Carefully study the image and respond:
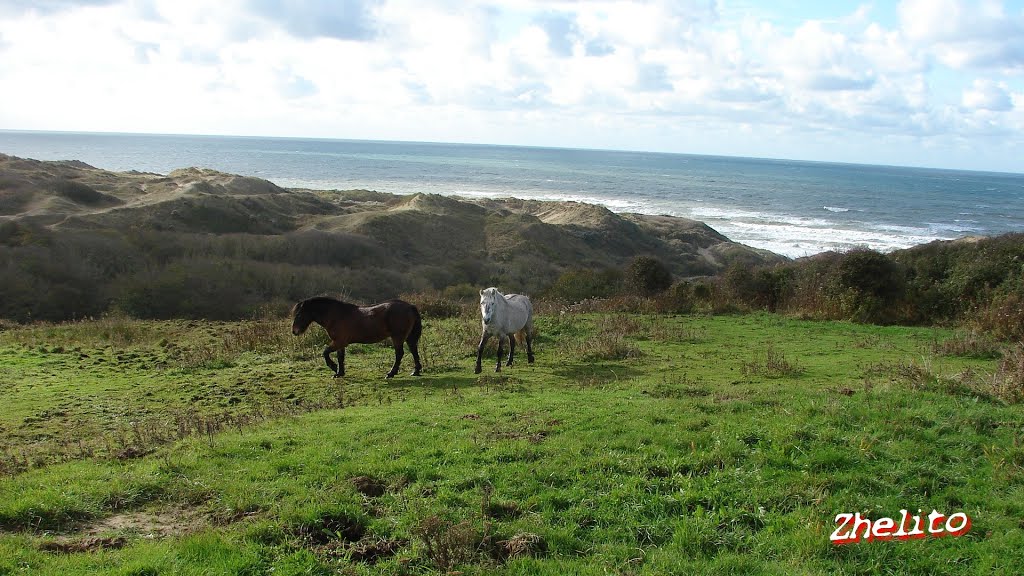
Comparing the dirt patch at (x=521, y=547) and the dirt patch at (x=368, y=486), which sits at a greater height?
the dirt patch at (x=521, y=547)

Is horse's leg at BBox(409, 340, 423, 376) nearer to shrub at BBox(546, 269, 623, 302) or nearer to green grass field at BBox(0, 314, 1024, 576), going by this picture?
green grass field at BBox(0, 314, 1024, 576)

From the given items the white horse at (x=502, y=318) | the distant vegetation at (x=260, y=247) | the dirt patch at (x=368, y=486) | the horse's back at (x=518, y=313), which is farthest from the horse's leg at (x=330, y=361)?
the distant vegetation at (x=260, y=247)

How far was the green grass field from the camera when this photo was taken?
5414mm

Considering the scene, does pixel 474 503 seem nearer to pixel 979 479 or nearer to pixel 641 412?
pixel 641 412

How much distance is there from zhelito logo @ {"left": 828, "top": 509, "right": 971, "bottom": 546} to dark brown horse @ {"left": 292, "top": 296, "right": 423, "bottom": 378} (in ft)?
30.8

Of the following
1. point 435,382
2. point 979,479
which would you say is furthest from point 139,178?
point 979,479

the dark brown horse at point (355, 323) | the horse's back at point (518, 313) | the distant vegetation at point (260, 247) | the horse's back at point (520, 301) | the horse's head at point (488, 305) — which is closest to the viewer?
the dark brown horse at point (355, 323)

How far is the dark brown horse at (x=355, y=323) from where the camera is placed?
13156 millimetres

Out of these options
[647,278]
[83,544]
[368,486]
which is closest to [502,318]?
[368,486]

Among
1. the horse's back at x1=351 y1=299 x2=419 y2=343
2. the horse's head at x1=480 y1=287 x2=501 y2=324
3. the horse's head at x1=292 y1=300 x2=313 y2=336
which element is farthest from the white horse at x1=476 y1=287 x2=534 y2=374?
the horse's head at x1=292 y1=300 x2=313 y2=336

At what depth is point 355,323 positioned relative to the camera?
1330 cm

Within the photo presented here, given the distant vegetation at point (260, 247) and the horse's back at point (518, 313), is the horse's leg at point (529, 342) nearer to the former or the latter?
the horse's back at point (518, 313)

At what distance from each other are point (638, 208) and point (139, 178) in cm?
6701

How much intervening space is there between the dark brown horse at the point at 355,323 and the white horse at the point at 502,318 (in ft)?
4.92
